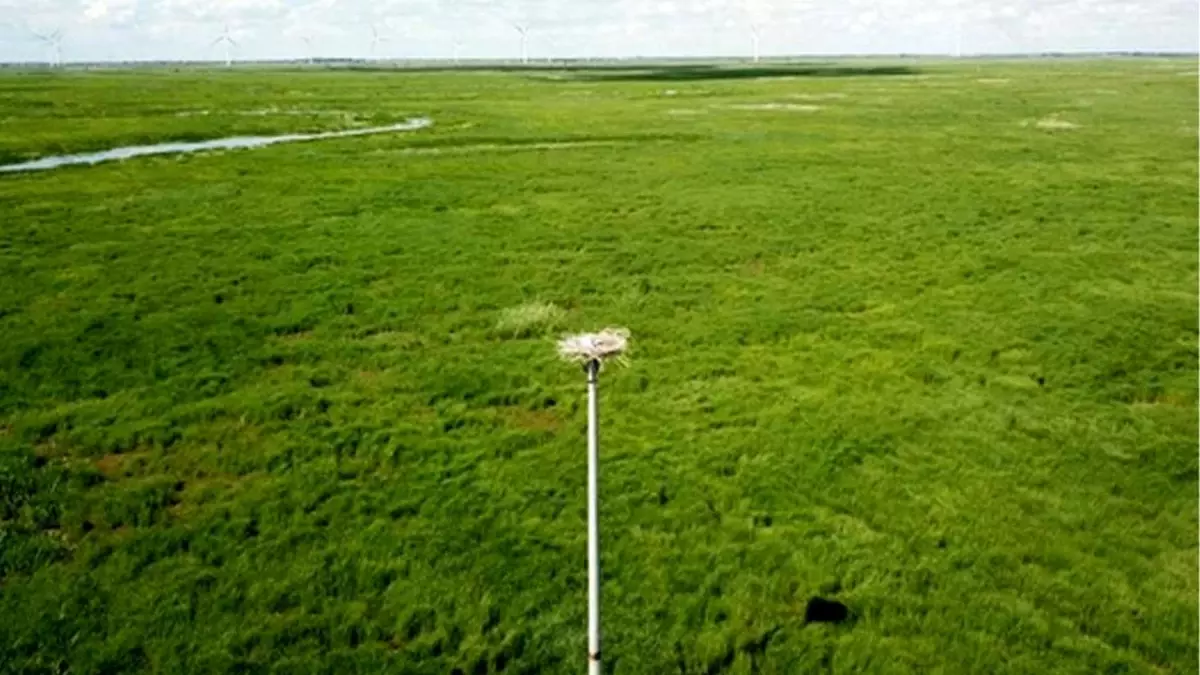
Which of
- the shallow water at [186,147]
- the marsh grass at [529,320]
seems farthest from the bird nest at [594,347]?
the shallow water at [186,147]

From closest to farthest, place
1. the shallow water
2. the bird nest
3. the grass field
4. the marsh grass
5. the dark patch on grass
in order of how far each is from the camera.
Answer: the bird nest, the grass field, the dark patch on grass, the marsh grass, the shallow water

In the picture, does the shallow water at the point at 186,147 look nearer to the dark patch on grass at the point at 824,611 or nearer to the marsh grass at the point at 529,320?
the marsh grass at the point at 529,320

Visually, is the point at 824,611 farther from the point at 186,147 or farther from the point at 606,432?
the point at 186,147

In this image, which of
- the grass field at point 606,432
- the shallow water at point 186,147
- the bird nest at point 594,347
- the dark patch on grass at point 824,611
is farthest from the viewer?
the shallow water at point 186,147

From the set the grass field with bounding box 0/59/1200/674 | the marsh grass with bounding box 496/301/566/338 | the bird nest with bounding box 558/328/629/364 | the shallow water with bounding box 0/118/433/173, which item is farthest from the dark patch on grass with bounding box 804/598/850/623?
the shallow water with bounding box 0/118/433/173

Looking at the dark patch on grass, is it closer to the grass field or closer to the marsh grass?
the grass field

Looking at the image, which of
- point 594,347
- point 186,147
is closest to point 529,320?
point 594,347
